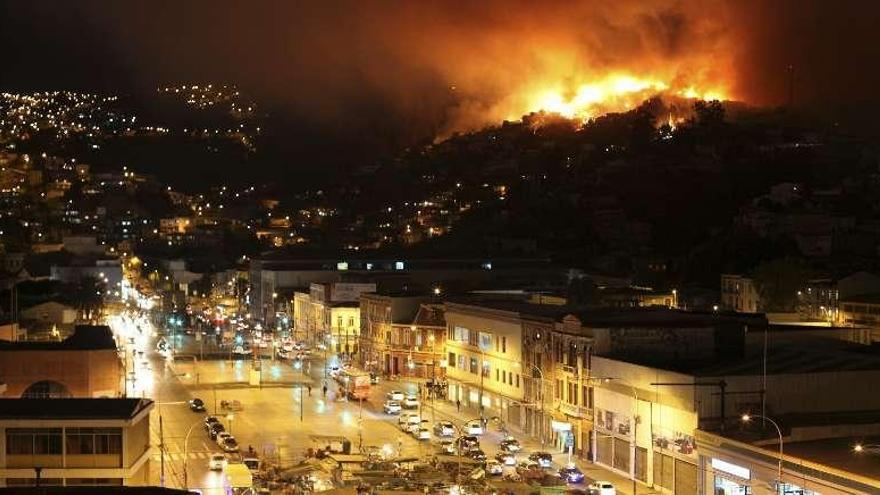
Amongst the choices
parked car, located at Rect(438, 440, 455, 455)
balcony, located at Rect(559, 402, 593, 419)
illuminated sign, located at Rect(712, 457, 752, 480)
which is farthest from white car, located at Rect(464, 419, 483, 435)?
illuminated sign, located at Rect(712, 457, 752, 480)

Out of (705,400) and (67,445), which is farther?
(705,400)

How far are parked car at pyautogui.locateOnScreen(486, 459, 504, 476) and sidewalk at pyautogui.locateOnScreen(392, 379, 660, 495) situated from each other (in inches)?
119

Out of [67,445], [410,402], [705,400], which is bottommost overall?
[410,402]

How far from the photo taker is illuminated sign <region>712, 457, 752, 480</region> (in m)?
38.8

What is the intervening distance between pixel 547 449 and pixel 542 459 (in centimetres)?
542

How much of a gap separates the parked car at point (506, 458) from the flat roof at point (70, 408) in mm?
12936

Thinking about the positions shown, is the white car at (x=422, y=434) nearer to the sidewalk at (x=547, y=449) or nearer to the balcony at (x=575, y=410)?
the sidewalk at (x=547, y=449)

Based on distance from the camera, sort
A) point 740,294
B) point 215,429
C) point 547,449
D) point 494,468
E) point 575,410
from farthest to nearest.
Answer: point 740,294, point 215,429, point 547,449, point 575,410, point 494,468

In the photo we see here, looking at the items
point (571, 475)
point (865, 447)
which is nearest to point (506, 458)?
point (571, 475)

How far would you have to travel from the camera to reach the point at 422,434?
54875mm

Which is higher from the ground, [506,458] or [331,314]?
[331,314]

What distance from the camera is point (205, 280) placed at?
166 metres

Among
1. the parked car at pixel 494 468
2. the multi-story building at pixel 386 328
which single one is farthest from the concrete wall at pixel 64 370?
the multi-story building at pixel 386 328

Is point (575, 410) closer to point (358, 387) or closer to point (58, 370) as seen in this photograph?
point (358, 387)
